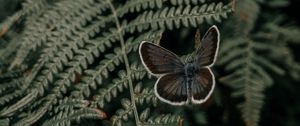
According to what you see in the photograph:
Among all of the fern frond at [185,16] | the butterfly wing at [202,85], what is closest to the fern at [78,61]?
the fern frond at [185,16]

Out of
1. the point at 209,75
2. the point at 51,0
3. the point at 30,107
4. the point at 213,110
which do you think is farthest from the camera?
the point at 213,110

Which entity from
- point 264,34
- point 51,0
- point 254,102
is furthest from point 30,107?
point 264,34

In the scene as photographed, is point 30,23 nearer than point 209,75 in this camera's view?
No

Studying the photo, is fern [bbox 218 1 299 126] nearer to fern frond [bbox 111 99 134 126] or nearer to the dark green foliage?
the dark green foliage

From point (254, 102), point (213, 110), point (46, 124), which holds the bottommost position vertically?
point (213, 110)

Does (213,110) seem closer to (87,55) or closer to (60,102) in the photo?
(87,55)

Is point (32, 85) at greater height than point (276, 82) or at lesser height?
greater

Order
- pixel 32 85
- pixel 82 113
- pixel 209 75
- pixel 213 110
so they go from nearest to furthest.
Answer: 1. pixel 209 75
2. pixel 82 113
3. pixel 32 85
4. pixel 213 110
